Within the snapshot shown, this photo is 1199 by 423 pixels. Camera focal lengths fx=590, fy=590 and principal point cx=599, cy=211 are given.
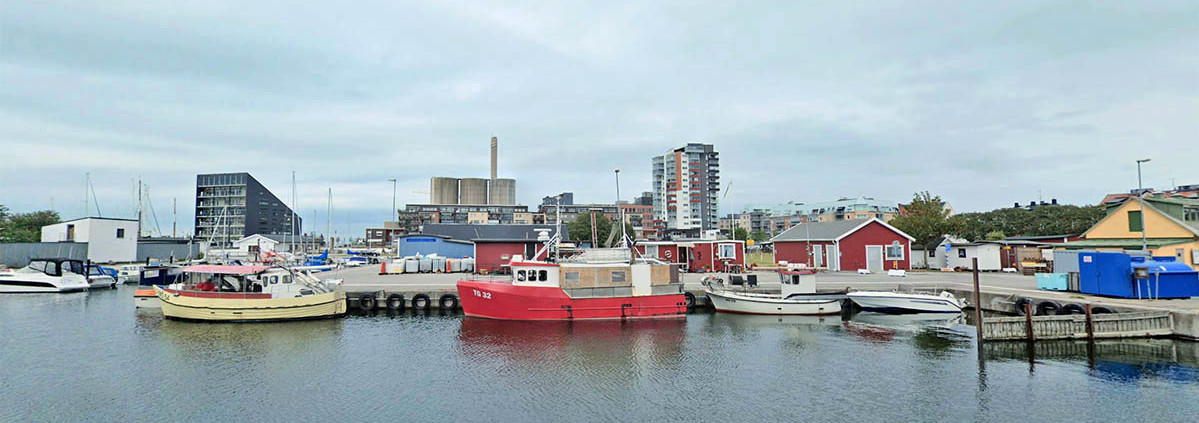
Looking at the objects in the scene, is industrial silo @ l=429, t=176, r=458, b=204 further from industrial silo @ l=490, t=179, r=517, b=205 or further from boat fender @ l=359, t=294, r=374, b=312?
boat fender @ l=359, t=294, r=374, b=312

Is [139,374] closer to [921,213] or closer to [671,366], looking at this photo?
[671,366]

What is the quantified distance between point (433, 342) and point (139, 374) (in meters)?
8.13

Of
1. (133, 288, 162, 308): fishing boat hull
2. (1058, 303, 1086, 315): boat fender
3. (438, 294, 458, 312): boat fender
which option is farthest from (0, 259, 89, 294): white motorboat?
(1058, 303, 1086, 315): boat fender

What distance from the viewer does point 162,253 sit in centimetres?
6300

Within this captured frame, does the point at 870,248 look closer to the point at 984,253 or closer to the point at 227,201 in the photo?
the point at 984,253

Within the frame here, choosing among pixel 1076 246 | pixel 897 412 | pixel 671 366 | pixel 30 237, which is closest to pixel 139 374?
pixel 671 366

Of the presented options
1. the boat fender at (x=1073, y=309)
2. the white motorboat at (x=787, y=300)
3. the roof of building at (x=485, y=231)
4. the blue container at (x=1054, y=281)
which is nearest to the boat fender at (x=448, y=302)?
the white motorboat at (x=787, y=300)

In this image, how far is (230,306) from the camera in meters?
24.6

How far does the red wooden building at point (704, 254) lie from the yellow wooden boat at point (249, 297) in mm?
21603

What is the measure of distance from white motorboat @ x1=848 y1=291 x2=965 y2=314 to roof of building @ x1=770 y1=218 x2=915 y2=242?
1364cm

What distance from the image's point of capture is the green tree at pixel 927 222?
48.7 metres

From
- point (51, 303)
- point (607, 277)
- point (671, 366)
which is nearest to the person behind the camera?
point (671, 366)

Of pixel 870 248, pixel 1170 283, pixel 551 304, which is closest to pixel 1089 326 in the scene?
pixel 1170 283

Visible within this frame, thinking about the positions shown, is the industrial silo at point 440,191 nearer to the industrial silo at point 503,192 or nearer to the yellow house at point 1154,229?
the industrial silo at point 503,192
